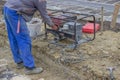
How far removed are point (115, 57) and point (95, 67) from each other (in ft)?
1.99

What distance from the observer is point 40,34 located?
282 inches

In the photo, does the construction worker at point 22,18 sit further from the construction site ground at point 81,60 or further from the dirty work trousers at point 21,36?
the construction site ground at point 81,60

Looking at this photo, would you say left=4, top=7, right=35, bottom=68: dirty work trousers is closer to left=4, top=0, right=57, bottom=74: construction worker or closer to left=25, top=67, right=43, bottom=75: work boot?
left=4, top=0, right=57, bottom=74: construction worker

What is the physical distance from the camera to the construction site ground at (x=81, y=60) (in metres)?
5.38

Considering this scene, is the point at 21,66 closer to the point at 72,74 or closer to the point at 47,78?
the point at 47,78

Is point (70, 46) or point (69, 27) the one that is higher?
point (69, 27)

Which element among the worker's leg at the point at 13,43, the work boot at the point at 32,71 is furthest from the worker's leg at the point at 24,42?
the worker's leg at the point at 13,43

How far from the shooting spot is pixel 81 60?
5.77 metres

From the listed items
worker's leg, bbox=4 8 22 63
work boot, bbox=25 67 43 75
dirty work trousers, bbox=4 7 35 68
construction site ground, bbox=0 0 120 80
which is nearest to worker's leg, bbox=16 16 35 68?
dirty work trousers, bbox=4 7 35 68

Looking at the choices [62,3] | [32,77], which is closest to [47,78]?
[32,77]

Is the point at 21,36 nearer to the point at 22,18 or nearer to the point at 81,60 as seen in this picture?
the point at 22,18

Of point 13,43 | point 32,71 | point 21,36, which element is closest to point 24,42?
point 21,36

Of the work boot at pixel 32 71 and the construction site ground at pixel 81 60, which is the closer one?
the construction site ground at pixel 81 60

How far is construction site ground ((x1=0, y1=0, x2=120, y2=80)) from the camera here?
5.38m
